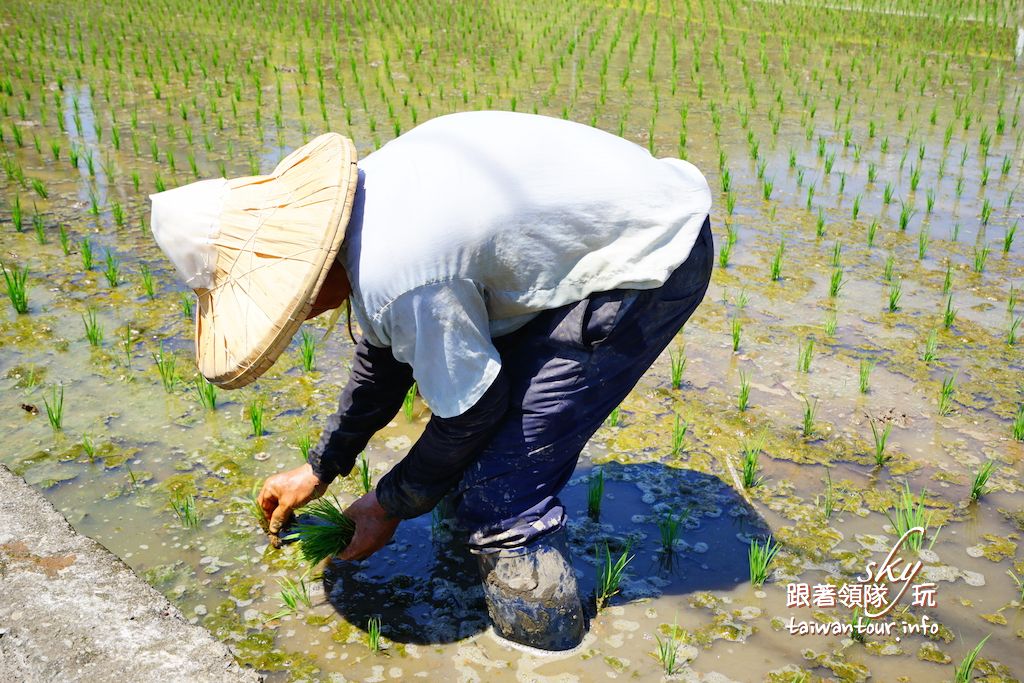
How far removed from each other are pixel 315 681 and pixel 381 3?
9466mm


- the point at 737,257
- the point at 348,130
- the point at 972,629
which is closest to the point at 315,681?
the point at 972,629

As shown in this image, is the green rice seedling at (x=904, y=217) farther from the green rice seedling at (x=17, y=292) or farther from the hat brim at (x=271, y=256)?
the green rice seedling at (x=17, y=292)

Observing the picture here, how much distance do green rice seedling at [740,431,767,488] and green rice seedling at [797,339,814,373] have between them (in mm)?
483

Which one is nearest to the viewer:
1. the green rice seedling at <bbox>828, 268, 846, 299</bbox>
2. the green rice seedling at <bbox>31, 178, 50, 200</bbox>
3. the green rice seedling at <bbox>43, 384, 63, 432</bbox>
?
the green rice seedling at <bbox>43, 384, 63, 432</bbox>

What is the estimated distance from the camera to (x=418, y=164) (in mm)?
1635

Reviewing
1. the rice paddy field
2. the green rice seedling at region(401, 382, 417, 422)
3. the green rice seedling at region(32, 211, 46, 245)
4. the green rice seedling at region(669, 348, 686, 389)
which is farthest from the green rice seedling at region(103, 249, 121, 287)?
the green rice seedling at region(669, 348, 686, 389)

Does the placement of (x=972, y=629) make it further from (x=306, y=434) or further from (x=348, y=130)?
(x=348, y=130)

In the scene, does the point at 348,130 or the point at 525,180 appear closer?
the point at 525,180

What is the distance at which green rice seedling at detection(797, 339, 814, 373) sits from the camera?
3.04 m

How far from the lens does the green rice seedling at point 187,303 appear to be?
337cm

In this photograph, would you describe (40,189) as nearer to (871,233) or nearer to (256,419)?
(256,419)

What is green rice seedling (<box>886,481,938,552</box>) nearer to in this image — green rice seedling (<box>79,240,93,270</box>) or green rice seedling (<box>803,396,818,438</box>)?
green rice seedling (<box>803,396,818,438</box>)

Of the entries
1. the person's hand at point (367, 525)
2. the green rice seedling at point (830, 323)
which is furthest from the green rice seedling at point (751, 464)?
the person's hand at point (367, 525)

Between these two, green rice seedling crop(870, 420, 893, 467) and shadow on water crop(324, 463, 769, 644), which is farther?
green rice seedling crop(870, 420, 893, 467)
